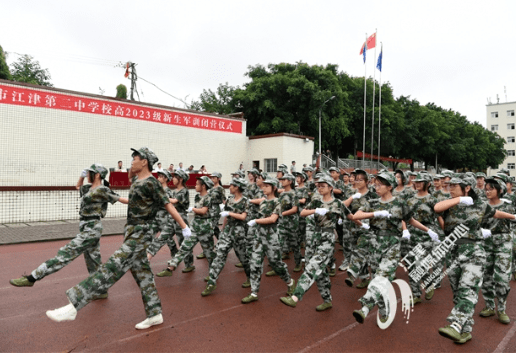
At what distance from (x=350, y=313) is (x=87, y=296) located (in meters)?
3.33

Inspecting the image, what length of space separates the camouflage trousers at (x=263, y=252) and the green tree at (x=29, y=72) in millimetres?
39252

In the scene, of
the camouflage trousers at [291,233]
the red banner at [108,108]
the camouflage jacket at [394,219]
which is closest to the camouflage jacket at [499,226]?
the camouflage jacket at [394,219]

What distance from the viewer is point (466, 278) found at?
165 inches

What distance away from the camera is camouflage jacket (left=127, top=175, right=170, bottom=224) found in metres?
4.25

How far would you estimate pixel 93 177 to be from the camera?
5.37 metres

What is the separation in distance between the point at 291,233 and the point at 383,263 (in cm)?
314

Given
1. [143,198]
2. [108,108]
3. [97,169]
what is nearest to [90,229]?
[97,169]

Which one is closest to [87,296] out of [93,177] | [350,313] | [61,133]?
[93,177]

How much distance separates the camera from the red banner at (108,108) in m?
17.0

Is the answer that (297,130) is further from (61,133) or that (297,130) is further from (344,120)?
(61,133)

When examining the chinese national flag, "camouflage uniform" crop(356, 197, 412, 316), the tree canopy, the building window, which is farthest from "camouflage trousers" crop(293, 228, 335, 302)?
the chinese national flag

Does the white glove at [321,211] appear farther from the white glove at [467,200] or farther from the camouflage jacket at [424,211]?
the camouflage jacket at [424,211]

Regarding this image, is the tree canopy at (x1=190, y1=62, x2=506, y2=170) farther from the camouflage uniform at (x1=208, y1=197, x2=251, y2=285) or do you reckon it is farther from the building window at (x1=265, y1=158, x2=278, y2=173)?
the camouflage uniform at (x1=208, y1=197, x2=251, y2=285)

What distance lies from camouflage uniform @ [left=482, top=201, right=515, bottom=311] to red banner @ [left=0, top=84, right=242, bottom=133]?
18.9 metres
